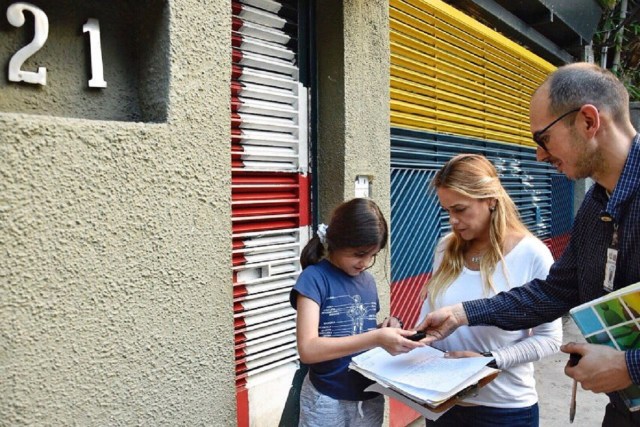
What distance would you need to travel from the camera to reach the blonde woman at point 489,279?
7.01ft

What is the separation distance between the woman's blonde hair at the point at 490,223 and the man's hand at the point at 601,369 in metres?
0.58

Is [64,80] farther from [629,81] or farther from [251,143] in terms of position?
[629,81]

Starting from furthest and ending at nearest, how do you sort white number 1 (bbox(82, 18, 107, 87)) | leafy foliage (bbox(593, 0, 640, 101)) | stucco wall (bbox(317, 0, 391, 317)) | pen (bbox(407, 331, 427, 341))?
leafy foliage (bbox(593, 0, 640, 101)), stucco wall (bbox(317, 0, 391, 317)), pen (bbox(407, 331, 427, 341)), white number 1 (bbox(82, 18, 107, 87))

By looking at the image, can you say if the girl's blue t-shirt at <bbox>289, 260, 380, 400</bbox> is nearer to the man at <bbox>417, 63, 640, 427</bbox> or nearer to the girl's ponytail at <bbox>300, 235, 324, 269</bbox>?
the girl's ponytail at <bbox>300, 235, 324, 269</bbox>

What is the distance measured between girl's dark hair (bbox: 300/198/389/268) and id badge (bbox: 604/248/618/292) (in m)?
0.87

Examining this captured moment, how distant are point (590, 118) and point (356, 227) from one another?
3.15ft

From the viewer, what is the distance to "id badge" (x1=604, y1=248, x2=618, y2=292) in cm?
172

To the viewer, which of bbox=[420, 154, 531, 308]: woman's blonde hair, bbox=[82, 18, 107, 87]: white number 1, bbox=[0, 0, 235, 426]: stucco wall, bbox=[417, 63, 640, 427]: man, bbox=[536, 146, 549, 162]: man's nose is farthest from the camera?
bbox=[420, 154, 531, 308]: woman's blonde hair

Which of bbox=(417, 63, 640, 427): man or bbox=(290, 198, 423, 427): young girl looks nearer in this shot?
bbox=(417, 63, 640, 427): man

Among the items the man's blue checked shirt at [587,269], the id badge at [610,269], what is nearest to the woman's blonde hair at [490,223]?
the man's blue checked shirt at [587,269]

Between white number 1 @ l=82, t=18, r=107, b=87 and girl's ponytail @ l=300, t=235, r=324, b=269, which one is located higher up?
white number 1 @ l=82, t=18, r=107, b=87

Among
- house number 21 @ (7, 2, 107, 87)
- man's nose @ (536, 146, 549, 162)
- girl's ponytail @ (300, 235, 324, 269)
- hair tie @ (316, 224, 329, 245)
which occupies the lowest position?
girl's ponytail @ (300, 235, 324, 269)

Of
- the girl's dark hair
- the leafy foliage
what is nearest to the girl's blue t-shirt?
the girl's dark hair

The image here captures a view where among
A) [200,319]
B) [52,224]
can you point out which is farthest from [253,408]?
[52,224]
